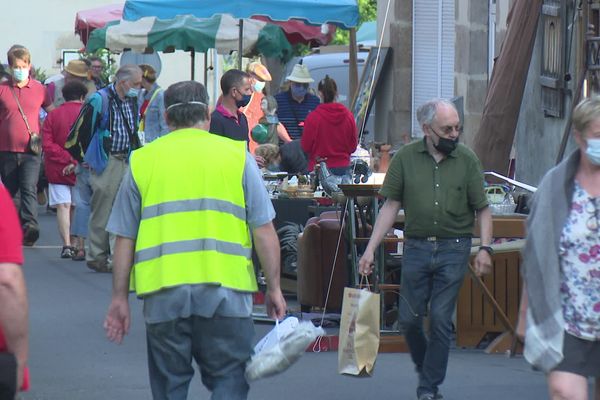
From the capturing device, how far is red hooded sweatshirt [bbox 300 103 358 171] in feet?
51.9

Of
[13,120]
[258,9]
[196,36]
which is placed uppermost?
[258,9]

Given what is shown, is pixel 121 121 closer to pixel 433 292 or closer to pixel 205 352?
pixel 433 292

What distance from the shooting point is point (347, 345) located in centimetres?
898

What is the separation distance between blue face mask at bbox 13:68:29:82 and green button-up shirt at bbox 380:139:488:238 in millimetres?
8091

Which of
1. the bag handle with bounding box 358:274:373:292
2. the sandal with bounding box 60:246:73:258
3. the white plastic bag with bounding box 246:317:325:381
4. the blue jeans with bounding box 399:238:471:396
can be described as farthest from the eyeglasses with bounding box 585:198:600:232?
the sandal with bounding box 60:246:73:258

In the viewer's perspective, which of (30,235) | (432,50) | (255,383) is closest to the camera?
(255,383)

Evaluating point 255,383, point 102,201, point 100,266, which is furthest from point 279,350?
point 100,266

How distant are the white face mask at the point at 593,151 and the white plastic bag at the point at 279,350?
1.51 m

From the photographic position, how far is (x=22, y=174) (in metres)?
16.5

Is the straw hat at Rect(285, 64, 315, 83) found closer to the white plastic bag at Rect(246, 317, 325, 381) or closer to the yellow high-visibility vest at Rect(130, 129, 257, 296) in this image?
the white plastic bag at Rect(246, 317, 325, 381)

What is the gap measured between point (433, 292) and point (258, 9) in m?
9.22

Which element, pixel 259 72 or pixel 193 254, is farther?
pixel 259 72

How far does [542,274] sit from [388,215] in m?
2.75

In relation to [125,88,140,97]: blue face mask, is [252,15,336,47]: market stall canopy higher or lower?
higher
